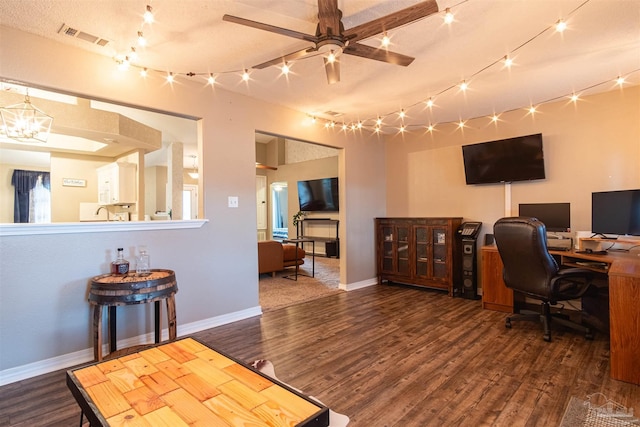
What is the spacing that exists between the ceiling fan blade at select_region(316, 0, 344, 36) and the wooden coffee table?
192 cm

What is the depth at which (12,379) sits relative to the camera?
87.4 inches

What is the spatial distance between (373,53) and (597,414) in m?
2.61

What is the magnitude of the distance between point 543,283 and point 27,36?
4.67m

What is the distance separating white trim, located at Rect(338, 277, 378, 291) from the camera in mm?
4777

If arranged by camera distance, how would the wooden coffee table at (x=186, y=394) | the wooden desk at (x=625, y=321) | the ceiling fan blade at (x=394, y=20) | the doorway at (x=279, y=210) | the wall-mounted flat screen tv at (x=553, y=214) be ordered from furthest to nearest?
the doorway at (x=279, y=210) → the wall-mounted flat screen tv at (x=553, y=214) → the wooden desk at (x=625, y=321) → the ceiling fan blade at (x=394, y=20) → the wooden coffee table at (x=186, y=394)

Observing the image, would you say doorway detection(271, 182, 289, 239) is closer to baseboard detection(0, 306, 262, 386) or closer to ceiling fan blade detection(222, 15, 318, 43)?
baseboard detection(0, 306, 262, 386)

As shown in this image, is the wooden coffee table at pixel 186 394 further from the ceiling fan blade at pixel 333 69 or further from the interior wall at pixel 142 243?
A: the ceiling fan blade at pixel 333 69

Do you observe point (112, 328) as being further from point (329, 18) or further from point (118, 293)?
point (329, 18)

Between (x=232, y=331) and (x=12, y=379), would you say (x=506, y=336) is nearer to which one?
(x=232, y=331)

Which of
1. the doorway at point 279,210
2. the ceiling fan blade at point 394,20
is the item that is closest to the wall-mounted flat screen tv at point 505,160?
the ceiling fan blade at point 394,20

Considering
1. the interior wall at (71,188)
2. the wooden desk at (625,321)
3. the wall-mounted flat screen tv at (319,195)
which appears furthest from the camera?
the wall-mounted flat screen tv at (319,195)

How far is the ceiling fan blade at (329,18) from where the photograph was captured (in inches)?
70.0

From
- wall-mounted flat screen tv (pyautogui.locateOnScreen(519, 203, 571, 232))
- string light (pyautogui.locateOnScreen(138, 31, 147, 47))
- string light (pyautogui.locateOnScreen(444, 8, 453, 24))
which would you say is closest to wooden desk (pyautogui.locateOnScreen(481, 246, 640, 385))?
wall-mounted flat screen tv (pyautogui.locateOnScreen(519, 203, 571, 232))

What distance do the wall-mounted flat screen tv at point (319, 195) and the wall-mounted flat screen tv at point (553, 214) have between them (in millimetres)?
4690
